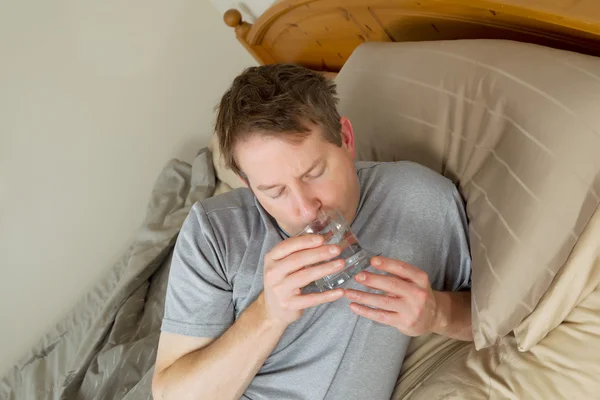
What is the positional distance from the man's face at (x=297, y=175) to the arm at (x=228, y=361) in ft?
0.64

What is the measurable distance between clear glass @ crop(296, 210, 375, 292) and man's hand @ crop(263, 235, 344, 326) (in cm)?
5

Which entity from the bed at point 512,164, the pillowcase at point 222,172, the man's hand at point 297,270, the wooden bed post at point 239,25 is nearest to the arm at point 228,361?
the man's hand at point 297,270

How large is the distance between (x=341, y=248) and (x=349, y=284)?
0.76ft

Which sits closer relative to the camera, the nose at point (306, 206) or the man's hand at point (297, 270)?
the man's hand at point (297, 270)

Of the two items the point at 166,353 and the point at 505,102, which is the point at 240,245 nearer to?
the point at 166,353

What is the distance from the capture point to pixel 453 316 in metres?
1.06

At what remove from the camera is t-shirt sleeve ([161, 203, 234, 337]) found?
3.68ft

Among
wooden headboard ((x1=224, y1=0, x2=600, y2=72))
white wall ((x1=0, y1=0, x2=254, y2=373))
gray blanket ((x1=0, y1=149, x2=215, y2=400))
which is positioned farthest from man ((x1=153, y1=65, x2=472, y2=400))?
white wall ((x1=0, y1=0, x2=254, y2=373))

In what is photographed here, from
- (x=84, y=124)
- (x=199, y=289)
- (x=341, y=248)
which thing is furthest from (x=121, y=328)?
(x=341, y=248)

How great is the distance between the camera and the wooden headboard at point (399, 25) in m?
1.00

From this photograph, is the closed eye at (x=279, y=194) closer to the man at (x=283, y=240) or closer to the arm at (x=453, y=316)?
the man at (x=283, y=240)

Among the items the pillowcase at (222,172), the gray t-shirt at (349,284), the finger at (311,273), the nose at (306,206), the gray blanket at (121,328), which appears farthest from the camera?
the pillowcase at (222,172)

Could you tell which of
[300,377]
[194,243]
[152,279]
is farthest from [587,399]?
[152,279]

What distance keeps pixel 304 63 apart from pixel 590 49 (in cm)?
118
